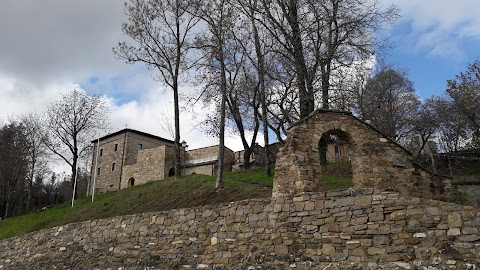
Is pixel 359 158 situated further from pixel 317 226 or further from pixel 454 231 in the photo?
pixel 454 231

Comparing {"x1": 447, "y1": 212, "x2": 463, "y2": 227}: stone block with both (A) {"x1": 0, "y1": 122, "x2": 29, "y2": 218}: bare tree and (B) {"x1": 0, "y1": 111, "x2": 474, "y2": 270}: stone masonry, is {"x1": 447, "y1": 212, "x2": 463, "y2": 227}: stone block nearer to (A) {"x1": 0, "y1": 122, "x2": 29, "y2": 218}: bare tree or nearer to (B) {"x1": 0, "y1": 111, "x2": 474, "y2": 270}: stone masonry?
(B) {"x1": 0, "y1": 111, "x2": 474, "y2": 270}: stone masonry

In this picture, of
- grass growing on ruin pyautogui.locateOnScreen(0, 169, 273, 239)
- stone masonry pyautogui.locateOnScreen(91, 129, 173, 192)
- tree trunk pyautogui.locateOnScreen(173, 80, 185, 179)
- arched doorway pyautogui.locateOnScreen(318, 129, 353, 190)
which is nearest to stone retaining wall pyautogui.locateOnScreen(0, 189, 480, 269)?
grass growing on ruin pyautogui.locateOnScreen(0, 169, 273, 239)

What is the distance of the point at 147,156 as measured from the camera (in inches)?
1441

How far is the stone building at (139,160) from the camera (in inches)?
1385

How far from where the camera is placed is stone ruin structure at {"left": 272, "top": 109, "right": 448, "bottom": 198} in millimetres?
9641

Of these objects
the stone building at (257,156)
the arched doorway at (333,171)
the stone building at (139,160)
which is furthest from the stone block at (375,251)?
the stone building at (139,160)

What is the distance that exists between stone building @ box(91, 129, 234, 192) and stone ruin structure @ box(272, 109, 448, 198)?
24.2m

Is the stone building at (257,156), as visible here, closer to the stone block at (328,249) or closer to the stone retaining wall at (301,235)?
the stone retaining wall at (301,235)

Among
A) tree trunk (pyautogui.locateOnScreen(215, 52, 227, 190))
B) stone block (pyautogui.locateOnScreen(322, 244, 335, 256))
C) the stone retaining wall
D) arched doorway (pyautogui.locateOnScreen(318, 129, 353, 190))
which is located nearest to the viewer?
the stone retaining wall

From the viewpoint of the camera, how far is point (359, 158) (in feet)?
32.3

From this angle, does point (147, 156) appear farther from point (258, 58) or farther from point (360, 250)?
point (360, 250)

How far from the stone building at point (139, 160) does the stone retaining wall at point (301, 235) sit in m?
21.5

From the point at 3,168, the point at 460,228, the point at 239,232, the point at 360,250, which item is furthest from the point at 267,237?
the point at 3,168

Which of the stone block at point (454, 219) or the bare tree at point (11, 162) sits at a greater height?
the bare tree at point (11, 162)
